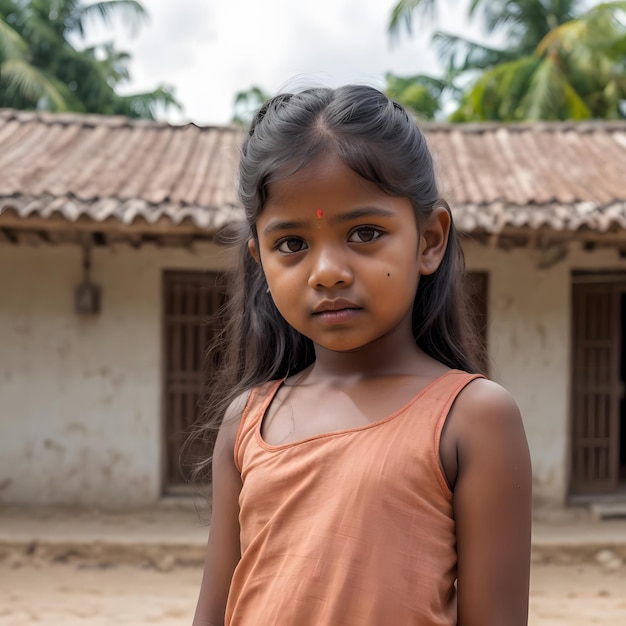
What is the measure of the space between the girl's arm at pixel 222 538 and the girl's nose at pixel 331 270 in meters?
0.32

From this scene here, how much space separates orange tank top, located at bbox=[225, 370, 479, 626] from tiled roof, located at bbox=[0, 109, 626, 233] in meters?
3.22

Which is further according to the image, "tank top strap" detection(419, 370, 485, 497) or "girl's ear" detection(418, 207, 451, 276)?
"girl's ear" detection(418, 207, 451, 276)

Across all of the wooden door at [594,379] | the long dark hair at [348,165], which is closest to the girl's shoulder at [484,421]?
the long dark hair at [348,165]

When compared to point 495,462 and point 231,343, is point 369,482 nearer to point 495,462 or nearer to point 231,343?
point 495,462

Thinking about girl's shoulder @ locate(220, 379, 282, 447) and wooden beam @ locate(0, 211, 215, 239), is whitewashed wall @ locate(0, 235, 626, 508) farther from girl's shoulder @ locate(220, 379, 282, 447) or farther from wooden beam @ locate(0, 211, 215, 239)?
girl's shoulder @ locate(220, 379, 282, 447)

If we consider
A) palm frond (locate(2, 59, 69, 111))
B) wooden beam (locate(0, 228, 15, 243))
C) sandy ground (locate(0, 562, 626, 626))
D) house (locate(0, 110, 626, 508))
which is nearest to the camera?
sandy ground (locate(0, 562, 626, 626))

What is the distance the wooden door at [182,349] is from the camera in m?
6.10

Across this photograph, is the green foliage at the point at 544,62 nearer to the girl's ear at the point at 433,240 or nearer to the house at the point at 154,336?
the house at the point at 154,336

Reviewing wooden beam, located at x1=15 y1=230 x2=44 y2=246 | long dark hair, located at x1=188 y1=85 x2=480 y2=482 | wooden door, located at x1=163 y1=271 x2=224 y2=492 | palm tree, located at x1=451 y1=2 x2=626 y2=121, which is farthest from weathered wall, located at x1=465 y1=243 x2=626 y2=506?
palm tree, located at x1=451 y1=2 x2=626 y2=121

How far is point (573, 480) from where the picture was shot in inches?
249

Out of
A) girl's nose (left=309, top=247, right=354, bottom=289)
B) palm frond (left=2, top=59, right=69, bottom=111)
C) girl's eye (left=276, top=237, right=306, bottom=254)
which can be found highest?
→ palm frond (left=2, top=59, right=69, bottom=111)

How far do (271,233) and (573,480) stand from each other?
587 centimetres

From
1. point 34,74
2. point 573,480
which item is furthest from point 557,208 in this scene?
point 34,74

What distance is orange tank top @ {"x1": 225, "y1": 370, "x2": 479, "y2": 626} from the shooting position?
97cm
